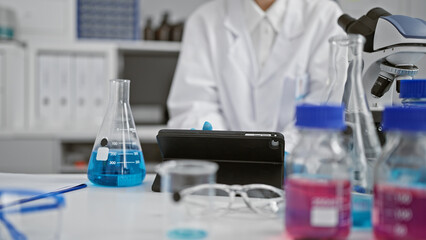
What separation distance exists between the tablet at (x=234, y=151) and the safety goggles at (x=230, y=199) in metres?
0.05

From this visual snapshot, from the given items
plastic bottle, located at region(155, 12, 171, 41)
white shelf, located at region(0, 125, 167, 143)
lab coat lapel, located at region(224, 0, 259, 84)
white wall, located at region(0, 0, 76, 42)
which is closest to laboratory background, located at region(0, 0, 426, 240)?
lab coat lapel, located at region(224, 0, 259, 84)

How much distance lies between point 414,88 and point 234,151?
31 centimetres

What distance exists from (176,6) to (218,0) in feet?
3.72

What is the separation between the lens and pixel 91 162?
0.81 m

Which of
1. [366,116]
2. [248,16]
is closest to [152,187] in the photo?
[366,116]

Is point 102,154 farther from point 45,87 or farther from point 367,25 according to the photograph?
point 45,87

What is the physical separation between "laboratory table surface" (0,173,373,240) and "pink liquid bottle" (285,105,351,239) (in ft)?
0.22

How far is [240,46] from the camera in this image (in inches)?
60.9

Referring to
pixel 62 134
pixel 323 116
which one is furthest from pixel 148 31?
pixel 323 116

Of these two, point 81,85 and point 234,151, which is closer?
point 234,151

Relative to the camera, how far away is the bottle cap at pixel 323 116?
484mm

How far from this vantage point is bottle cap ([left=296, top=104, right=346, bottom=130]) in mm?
484

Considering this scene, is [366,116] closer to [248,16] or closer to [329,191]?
[329,191]

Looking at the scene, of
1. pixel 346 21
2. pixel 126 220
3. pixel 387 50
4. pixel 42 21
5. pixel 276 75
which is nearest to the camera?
pixel 126 220
